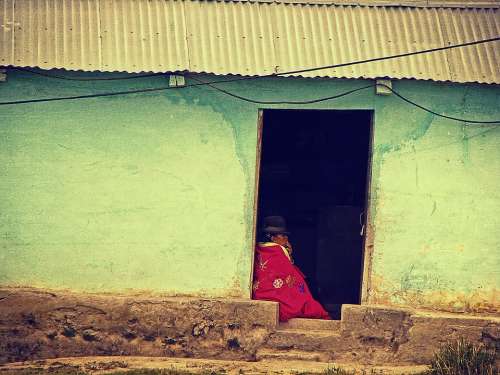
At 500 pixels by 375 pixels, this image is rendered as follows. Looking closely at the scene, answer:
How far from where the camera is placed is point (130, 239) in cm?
972

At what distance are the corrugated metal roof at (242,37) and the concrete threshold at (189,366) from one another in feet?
8.99

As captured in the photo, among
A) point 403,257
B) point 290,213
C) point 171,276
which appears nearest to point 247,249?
point 171,276

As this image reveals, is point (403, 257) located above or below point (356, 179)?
below

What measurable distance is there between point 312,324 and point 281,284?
1.65 ft

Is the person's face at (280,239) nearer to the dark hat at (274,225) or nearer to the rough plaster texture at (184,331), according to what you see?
the dark hat at (274,225)

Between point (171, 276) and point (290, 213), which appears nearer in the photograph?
point (171, 276)

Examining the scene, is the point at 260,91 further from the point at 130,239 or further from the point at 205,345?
the point at 205,345

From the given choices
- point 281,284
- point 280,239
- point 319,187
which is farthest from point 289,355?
point 319,187

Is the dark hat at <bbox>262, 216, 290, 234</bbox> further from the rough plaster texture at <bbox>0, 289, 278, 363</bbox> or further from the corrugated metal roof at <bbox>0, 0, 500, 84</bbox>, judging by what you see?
the corrugated metal roof at <bbox>0, 0, 500, 84</bbox>

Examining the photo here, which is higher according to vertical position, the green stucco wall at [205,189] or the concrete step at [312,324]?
the green stucco wall at [205,189]

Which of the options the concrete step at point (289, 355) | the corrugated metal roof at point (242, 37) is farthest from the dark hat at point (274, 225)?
the corrugated metal roof at point (242, 37)

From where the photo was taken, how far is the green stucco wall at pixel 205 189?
9.66 metres

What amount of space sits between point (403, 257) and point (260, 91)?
6.95ft

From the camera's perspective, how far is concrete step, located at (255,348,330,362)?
Result: 960cm
